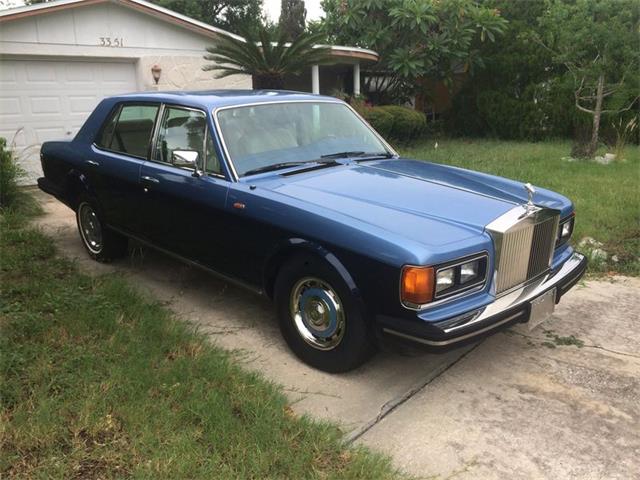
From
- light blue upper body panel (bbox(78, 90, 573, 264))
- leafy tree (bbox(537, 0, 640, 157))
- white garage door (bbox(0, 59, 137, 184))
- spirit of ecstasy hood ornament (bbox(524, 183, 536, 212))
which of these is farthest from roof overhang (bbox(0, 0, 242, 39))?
spirit of ecstasy hood ornament (bbox(524, 183, 536, 212))

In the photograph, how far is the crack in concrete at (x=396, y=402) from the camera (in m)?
2.96

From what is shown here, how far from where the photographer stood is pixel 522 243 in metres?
3.34

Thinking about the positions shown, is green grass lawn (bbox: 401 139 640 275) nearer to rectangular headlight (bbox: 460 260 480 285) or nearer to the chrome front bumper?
the chrome front bumper

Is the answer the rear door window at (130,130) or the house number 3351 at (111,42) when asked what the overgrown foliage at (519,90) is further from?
the rear door window at (130,130)

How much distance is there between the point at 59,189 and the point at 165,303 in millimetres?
2195

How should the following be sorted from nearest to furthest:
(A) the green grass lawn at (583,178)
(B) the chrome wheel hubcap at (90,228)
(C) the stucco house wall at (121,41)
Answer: (B) the chrome wheel hubcap at (90,228) → (A) the green grass lawn at (583,178) → (C) the stucco house wall at (121,41)

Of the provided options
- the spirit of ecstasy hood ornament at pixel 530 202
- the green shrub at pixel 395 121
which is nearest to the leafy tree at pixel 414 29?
the green shrub at pixel 395 121

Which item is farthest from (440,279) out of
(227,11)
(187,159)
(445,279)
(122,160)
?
(227,11)

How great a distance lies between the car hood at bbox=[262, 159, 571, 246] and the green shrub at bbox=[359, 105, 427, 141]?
31.5 feet

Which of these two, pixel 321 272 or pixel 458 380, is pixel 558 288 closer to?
pixel 458 380

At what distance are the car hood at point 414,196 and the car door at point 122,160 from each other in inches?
59.6

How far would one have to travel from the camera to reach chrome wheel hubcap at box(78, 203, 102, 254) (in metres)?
5.53

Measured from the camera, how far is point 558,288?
143 inches

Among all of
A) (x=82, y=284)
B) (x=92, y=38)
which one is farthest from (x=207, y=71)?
(x=82, y=284)
